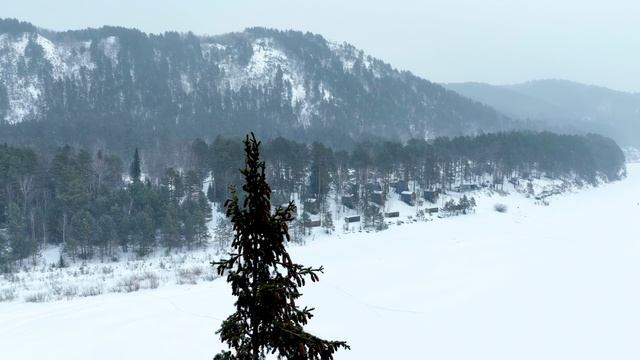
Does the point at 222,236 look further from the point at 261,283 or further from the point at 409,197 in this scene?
the point at 261,283

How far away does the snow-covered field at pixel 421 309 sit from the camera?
25.6 m

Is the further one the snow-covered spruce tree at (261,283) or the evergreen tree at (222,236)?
the evergreen tree at (222,236)

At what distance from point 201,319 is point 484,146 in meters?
88.2

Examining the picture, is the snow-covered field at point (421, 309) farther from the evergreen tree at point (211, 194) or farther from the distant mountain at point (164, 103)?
the distant mountain at point (164, 103)

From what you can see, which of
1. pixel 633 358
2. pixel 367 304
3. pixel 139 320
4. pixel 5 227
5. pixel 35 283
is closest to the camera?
pixel 633 358

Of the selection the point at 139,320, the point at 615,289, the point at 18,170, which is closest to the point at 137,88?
the point at 18,170

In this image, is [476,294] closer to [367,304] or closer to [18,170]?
[367,304]

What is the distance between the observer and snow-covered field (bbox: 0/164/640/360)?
25.6 m

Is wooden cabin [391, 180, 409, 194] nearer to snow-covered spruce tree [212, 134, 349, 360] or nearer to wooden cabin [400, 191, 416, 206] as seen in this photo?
wooden cabin [400, 191, 416, 206]

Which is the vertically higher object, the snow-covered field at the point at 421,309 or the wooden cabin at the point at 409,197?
the wooden cabin at the point at 409,197

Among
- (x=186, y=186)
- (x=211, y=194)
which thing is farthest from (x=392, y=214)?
(x=186, y=186)

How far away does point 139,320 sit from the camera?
30.5 meters

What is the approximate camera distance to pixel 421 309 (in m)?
32.0

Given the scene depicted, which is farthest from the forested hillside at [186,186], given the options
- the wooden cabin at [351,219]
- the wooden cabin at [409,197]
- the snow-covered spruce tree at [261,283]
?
the snow-covered spruce tree at [261,283]
